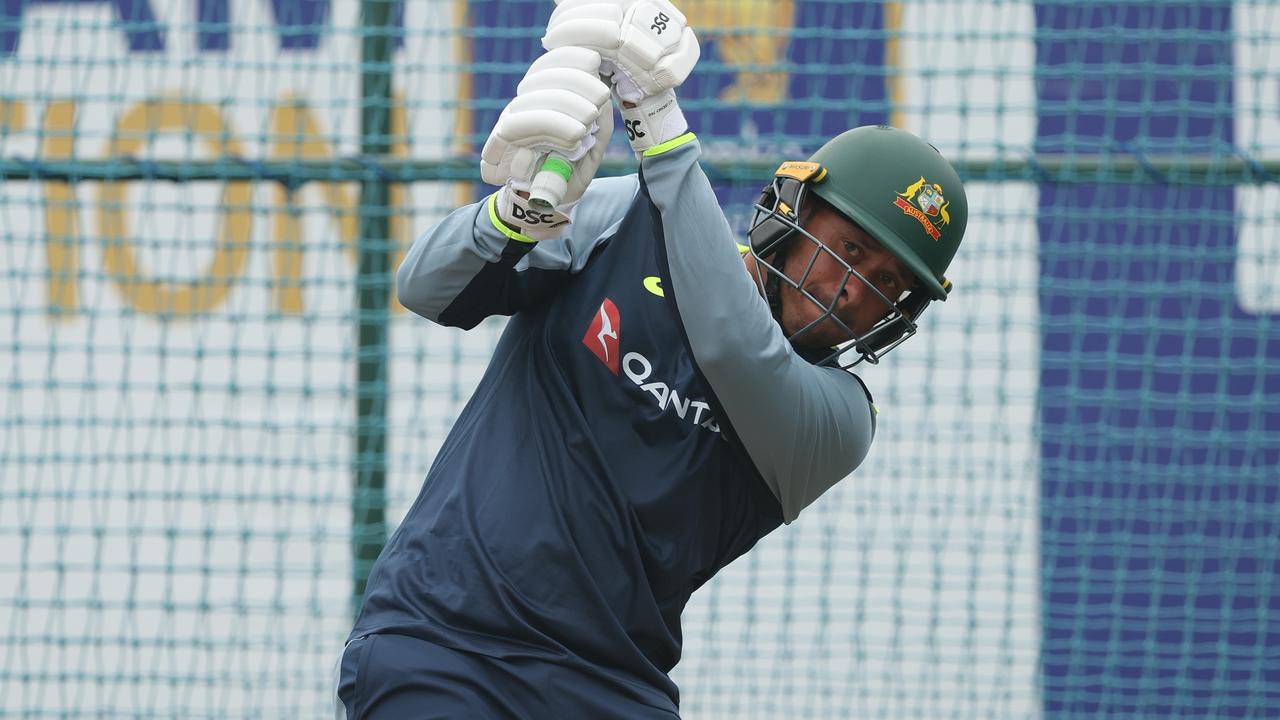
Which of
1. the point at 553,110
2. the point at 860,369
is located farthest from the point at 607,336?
the point at 860,369

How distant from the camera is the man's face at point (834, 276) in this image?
2.44 metres

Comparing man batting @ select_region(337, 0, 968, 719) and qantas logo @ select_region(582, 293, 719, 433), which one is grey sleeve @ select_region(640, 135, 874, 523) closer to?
man batting @ select_region(337, 0, 968, 719)

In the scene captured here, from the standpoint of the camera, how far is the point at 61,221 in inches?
195

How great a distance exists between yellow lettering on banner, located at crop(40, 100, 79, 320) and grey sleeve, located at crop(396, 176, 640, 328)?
2744 mm

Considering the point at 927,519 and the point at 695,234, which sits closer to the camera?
the point at 695,234

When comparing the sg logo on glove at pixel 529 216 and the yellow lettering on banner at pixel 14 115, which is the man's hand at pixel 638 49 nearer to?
the sg logo on glove at pixel 529 216

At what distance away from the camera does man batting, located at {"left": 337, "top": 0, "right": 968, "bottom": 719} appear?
2143 mm

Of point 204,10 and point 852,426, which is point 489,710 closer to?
point 852,426

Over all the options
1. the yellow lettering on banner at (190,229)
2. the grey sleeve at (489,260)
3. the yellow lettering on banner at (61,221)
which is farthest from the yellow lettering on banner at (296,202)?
the grey sleeve at (489,260)

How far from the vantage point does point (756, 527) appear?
256 centimetres

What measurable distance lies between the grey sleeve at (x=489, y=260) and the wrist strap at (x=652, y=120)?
0.57 feet

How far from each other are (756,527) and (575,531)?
0.39m

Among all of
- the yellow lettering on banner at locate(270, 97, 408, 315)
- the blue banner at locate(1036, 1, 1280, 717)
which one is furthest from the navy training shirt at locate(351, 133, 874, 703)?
the blue banner at locate(1036, 1, 1280, 717)

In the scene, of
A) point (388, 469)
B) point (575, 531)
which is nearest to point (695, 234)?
point (575, 531)
